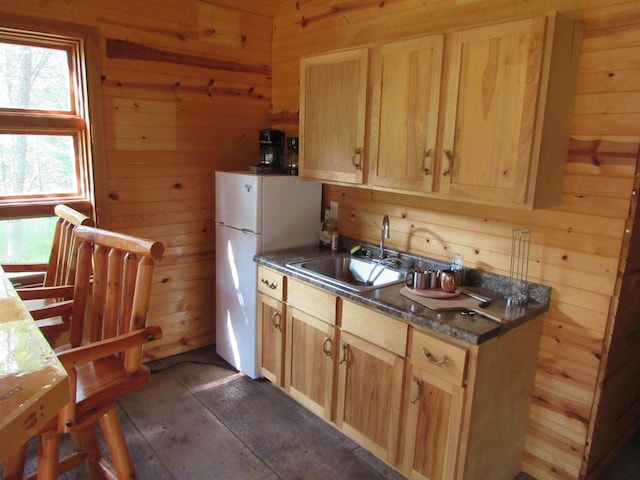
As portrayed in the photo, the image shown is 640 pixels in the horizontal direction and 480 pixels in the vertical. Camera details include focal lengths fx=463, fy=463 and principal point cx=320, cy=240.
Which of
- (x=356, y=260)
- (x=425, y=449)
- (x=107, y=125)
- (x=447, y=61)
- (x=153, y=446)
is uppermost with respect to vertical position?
(x=447, y=61)

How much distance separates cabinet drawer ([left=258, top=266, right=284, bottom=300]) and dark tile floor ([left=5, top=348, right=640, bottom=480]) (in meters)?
0.65

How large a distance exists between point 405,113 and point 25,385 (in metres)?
1.81

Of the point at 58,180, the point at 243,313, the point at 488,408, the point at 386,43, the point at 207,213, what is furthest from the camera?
the point at 207,213

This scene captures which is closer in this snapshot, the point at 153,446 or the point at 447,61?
the point at 447,61

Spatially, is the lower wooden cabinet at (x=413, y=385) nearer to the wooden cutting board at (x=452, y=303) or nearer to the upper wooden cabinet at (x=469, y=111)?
the wooden cutting board at (x=452, y=303)

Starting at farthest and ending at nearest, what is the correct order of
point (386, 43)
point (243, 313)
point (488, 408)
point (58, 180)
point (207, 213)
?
1. point (207, 213)
2. point (243, 313)
3. point (58, 180)
4. point (386, 43)
5. point (488, 408)

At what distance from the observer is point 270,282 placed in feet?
8.71

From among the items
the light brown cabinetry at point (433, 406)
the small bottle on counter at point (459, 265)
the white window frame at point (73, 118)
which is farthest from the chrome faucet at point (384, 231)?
the white window frame at point (73, 118)

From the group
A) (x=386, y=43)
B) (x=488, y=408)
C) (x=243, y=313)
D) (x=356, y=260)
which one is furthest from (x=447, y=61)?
(x=243, y=313)

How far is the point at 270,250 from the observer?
281 centimetres

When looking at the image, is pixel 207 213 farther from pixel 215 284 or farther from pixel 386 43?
pixel 386 43

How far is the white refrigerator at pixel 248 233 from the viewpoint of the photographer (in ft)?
9.04

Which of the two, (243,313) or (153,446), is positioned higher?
(243,313)

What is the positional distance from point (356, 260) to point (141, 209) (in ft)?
4.59
